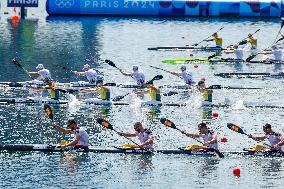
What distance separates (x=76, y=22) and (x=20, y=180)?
181 feet

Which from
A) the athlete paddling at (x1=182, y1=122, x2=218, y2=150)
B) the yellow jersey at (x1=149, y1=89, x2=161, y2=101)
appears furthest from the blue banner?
the athlete paddling at (x1=182, y1=122, x2=218, y2=150)

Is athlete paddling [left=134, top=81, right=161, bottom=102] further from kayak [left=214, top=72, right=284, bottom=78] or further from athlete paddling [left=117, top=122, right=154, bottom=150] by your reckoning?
kayak [left=214, top=72, right=284, bottom=78]

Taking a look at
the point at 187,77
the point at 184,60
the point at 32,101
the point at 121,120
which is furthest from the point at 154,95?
the point at 184,60

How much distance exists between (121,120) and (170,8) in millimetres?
49172

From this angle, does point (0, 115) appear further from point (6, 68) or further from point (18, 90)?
point (6, 68)

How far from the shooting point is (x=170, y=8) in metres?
94.8

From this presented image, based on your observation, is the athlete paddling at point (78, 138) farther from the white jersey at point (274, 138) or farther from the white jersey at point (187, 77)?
the white jersey at point (187, 77)

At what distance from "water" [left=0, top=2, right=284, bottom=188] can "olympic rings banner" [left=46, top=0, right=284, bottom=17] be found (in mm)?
9839

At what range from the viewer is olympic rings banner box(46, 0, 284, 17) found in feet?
308

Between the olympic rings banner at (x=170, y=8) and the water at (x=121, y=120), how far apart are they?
9.84 m

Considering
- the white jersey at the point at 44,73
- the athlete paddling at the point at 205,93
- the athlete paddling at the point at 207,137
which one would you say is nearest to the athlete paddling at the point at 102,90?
the white jersey at the point at 44,73

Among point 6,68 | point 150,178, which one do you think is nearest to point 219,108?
point 150,178

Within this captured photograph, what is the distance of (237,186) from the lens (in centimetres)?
3534

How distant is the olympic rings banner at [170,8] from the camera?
93.9 metres
